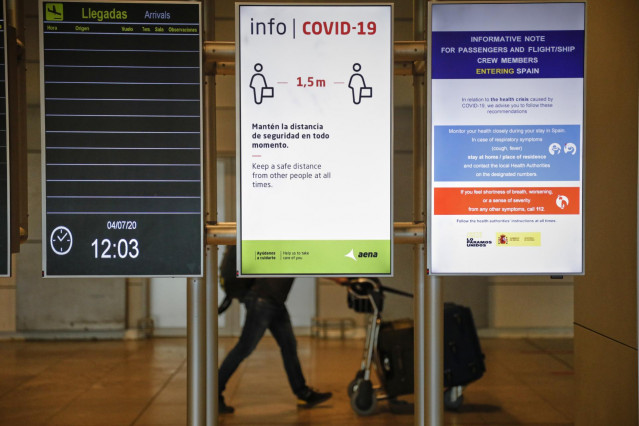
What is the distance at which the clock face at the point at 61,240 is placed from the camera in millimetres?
3020

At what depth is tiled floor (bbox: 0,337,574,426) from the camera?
566 cm

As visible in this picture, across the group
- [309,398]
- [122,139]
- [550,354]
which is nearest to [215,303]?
[122,139]

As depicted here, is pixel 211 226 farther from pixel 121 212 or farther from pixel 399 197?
pixel 399 197

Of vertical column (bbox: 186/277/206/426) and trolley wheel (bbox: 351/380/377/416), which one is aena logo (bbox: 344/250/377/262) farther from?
trolley wheel (bbox: 351/380/377/416)

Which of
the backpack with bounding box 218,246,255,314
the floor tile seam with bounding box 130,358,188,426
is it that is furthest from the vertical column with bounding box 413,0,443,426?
Result: the floor tile seam with bounding box 130,358,188,426

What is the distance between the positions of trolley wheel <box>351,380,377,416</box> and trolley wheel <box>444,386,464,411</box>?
70cm

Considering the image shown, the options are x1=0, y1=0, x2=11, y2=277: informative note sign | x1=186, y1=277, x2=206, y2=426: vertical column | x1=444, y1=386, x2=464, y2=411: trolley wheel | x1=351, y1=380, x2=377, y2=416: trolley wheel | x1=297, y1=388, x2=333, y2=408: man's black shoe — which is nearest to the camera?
x1=0, y1=0, x2=11, y2=277: informative note sign

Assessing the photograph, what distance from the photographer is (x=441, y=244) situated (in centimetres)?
308

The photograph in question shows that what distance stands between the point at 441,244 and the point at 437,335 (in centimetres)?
46

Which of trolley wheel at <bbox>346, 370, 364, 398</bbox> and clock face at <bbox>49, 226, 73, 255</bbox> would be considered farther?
trolley wheel at <bbox>346, 370, 364, 398</bbox>

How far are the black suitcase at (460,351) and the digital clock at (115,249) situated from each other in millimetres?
3473

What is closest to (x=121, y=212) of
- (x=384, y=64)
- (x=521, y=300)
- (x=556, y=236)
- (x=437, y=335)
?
(x=384, y=64)

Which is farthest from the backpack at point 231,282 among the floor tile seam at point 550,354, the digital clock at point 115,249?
the floor tile seam at point 550,354

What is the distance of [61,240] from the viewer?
3.02 metres
